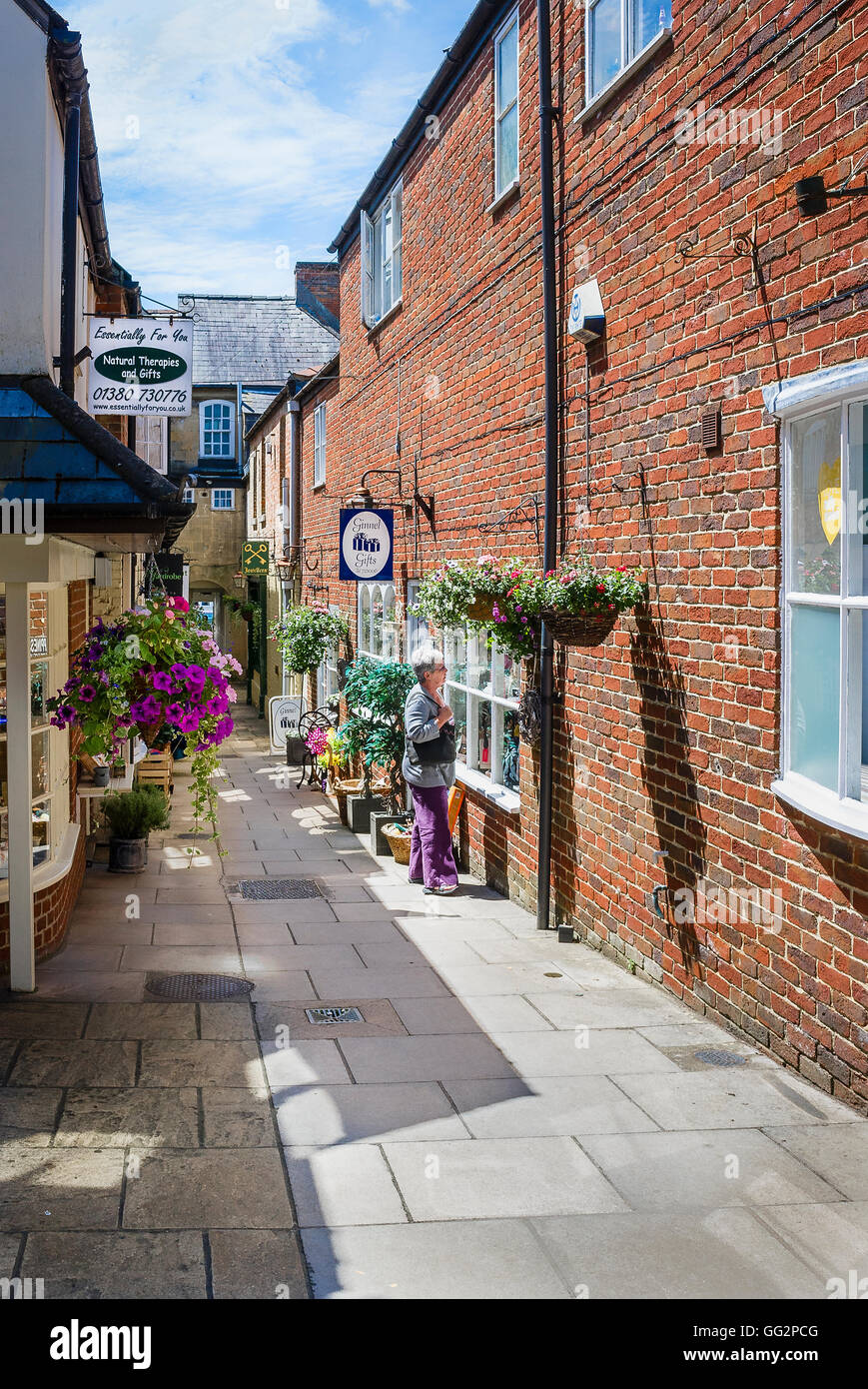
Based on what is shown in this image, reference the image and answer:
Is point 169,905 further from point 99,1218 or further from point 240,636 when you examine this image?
point 240,636

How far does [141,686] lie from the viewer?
5.84m

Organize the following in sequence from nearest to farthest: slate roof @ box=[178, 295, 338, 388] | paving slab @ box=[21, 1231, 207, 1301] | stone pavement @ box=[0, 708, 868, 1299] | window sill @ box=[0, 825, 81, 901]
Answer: paving slab @ box=[21, 1231, 207, 1301] < stone pavement @ box=[0, 708, 868, 1299] < window sill @ box=[0, 825, 81, 901] < slate roof @ box=[178, 295, 338, 388]

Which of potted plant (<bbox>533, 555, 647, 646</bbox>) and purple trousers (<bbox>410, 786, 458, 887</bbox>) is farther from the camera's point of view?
purple trousers (<bbox>410, 786, 458, 887</bbox>)

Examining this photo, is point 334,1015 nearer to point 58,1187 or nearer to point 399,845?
point 58,1187

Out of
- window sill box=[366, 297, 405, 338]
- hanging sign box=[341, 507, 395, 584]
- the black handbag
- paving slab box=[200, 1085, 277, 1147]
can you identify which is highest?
window sill box=[366, 297, 405, 338]

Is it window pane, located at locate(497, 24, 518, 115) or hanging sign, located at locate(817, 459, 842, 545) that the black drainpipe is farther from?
hanging sign, located at locate(817, 459, 842, 545)

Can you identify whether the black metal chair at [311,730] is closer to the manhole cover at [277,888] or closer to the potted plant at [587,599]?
the manhole cover at [277,888]

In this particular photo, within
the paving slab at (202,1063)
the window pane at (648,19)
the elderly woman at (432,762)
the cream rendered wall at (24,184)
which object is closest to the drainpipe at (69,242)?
the cream rendered wall at (24,184)

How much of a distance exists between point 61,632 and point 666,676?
4.06 metres

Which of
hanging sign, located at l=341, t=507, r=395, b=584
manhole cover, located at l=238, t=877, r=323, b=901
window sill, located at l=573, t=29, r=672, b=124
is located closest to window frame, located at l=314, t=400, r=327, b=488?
hanging sign, located at l=341, t=507, r=395, b=584

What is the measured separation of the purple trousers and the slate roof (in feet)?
83.0

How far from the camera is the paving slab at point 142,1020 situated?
594 centimetres

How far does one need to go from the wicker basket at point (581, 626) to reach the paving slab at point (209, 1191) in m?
3.29

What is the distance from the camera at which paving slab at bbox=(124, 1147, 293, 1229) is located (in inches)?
157
